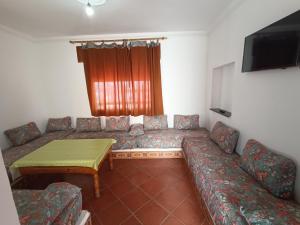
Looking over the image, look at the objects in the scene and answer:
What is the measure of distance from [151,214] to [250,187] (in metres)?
1.09

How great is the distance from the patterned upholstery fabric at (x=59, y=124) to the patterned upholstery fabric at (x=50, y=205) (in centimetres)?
230

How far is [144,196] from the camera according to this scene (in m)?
1.94

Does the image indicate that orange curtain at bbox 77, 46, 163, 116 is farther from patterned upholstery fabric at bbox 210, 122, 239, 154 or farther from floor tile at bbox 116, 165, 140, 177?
patterned upholstery fabric at bbox 210, 122, 239, 154

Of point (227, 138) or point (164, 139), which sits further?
point (164, 139)

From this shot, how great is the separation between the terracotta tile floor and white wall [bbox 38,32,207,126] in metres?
1.37

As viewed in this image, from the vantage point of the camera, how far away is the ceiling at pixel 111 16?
1932 millimetres

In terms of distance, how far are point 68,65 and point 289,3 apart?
3.72 meters

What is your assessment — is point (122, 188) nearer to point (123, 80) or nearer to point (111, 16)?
point (123, 80)

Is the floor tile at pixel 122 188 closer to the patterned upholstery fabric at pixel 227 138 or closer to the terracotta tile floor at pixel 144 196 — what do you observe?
the terracotta tile floor at pixel 144 196

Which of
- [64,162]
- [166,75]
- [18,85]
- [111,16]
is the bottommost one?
[64,162]

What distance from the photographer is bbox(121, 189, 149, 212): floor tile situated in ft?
5.87

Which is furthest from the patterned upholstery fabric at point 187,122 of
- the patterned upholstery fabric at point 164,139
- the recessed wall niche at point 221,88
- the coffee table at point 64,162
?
the coffee table at point 64,162

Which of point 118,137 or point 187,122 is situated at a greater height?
point 187,122

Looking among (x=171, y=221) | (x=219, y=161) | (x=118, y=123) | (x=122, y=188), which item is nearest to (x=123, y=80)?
(x=118, y=123)
